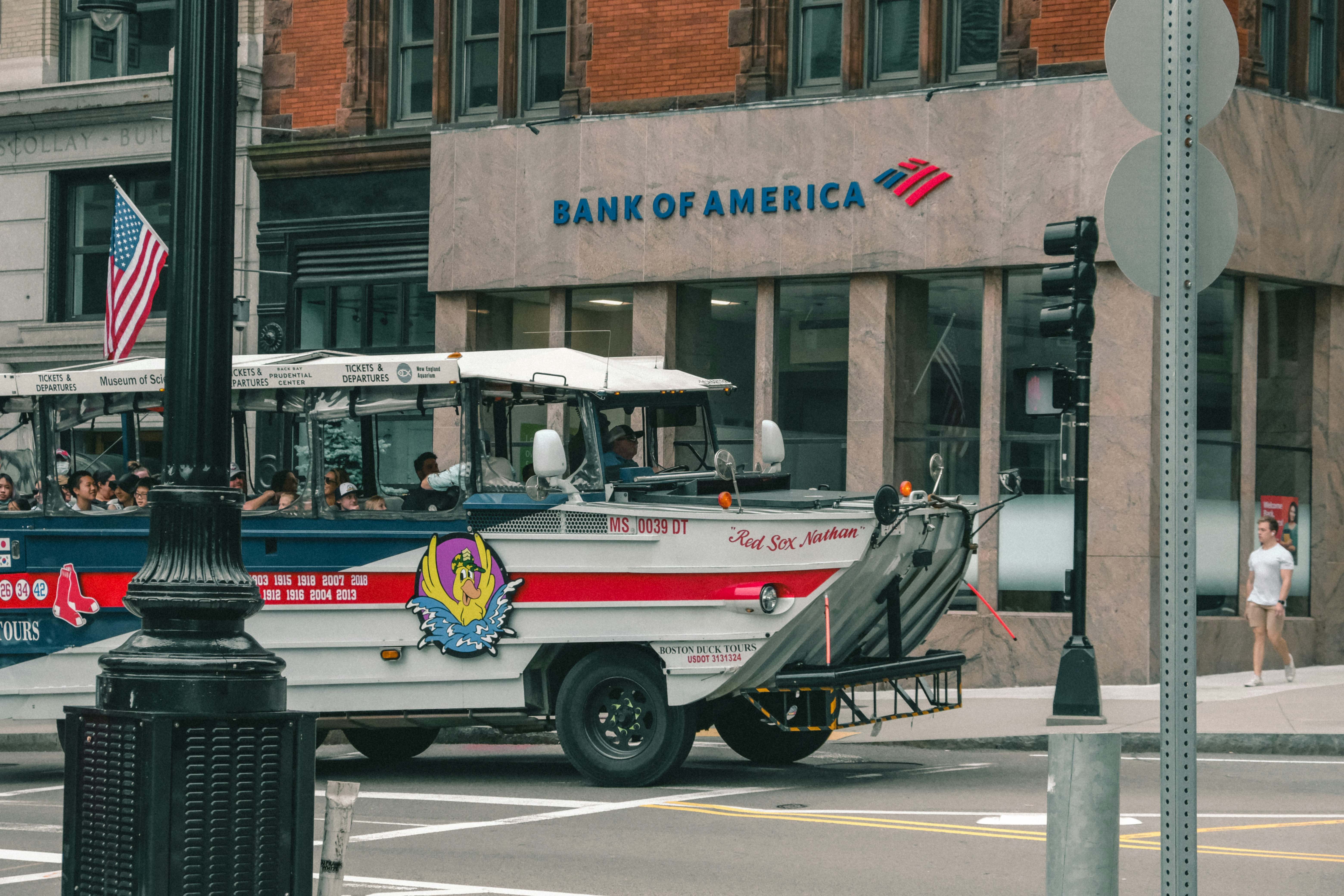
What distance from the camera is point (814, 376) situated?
837 inches

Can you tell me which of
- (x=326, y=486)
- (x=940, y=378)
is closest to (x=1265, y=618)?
(x=940, y=378)

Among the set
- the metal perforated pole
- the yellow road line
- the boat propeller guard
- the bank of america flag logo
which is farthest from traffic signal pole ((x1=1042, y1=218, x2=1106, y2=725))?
the metal perforated pole

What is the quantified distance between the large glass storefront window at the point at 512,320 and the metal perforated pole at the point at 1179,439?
18.0m

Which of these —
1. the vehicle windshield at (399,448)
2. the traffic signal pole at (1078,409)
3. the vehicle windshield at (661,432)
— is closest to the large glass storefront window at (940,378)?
the traffic signal pole at (1078,409)

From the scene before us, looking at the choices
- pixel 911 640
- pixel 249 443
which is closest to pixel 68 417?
pixel 249 443

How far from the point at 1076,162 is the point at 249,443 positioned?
9986 millimetres

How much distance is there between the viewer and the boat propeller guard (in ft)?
39.4

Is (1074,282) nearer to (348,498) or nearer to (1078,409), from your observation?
(1078,409)

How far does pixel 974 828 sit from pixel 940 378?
10689 mm

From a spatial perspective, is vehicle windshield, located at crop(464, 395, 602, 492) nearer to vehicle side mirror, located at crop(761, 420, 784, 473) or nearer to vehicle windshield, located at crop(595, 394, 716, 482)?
vehicle windshield, located at crop(595, 394, 716, 482)

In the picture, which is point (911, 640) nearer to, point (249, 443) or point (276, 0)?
point (249, 443)

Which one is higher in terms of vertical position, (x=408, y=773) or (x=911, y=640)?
(x=911, y=640)

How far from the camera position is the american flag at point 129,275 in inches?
800

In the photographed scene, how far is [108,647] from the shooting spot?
42.0 ft
